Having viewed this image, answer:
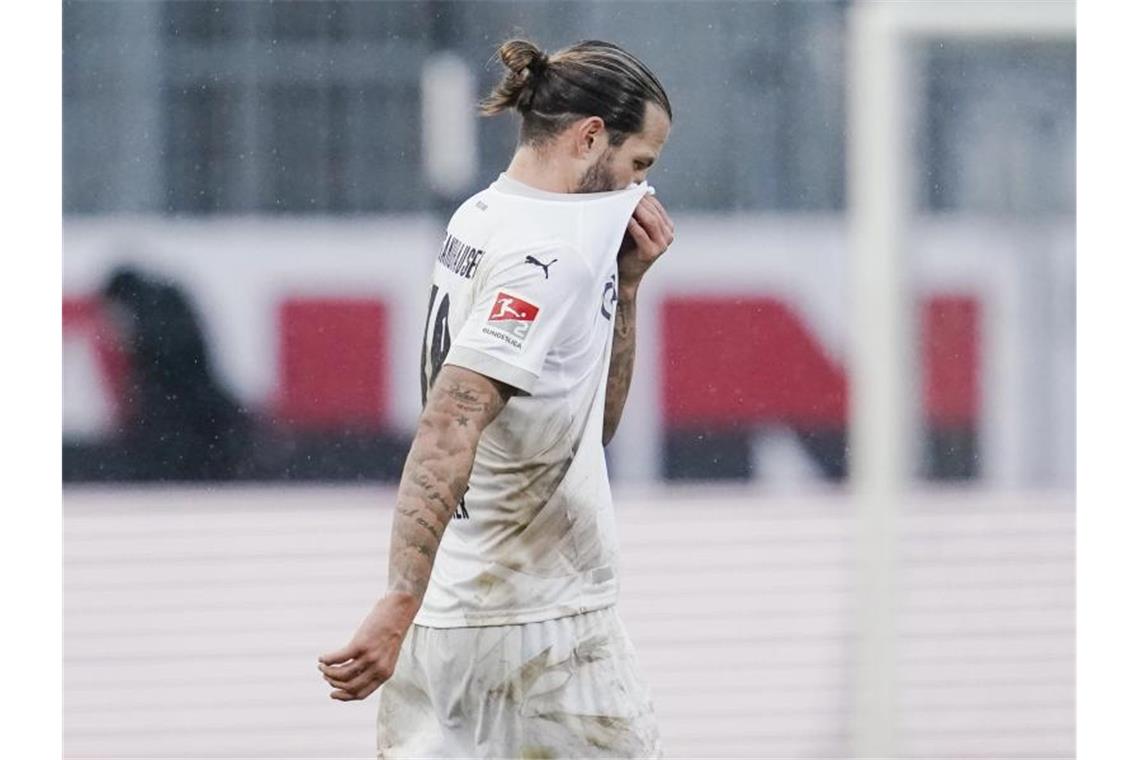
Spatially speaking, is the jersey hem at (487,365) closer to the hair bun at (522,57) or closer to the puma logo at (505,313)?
the puma logo at (505,313)

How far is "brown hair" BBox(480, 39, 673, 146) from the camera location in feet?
7.73

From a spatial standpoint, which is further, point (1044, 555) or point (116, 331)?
point (1044, 555)

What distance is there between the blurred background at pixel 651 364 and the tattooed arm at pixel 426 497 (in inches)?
59.3

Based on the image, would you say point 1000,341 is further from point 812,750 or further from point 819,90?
point 812,750

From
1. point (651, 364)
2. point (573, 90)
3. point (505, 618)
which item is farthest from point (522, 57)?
point (651, 364)

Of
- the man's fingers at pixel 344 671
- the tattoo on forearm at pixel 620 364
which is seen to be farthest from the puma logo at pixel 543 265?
the man's fingers at pixel 344 671

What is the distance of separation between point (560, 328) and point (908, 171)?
175cm

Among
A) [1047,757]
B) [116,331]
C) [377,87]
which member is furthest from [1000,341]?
[116,331]

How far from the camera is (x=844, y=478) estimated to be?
439cm

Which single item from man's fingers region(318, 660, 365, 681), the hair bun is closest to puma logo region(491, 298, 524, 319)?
the hair bun

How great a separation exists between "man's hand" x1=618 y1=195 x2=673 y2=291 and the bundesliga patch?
0.86 feet
